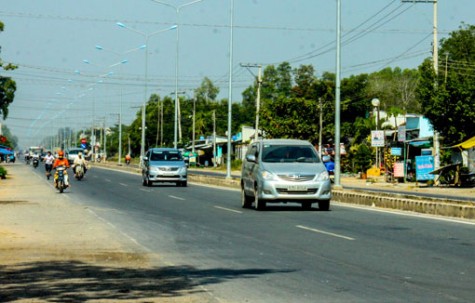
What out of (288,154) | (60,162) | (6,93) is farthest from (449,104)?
(6,93)

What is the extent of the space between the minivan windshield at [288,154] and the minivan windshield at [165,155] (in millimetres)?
19476

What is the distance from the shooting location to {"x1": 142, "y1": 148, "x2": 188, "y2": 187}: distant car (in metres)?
42.8

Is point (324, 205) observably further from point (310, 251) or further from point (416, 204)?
point (310, 251)

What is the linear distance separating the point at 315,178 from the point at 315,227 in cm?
523

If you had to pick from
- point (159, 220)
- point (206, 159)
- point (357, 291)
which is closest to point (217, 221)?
point (159, 220)

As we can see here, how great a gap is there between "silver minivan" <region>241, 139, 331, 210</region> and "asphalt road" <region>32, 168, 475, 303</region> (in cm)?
53

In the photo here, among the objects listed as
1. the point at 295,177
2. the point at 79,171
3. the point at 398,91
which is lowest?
the point at 79,171

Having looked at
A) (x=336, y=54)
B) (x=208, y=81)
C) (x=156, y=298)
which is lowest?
(x=156, y=298)

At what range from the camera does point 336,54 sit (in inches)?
1363

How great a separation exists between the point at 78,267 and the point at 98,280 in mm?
1448

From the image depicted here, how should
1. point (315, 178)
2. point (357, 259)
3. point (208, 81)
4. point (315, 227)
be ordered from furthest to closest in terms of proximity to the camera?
1. point (208, 81)
2. point (315, 178)
3. point (315, 227)
4. point (357, 259)

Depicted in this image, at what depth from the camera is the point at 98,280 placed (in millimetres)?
10625

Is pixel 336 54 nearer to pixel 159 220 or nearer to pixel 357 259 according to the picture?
pixel 159 220

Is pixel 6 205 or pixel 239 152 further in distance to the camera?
pixel 239 152
